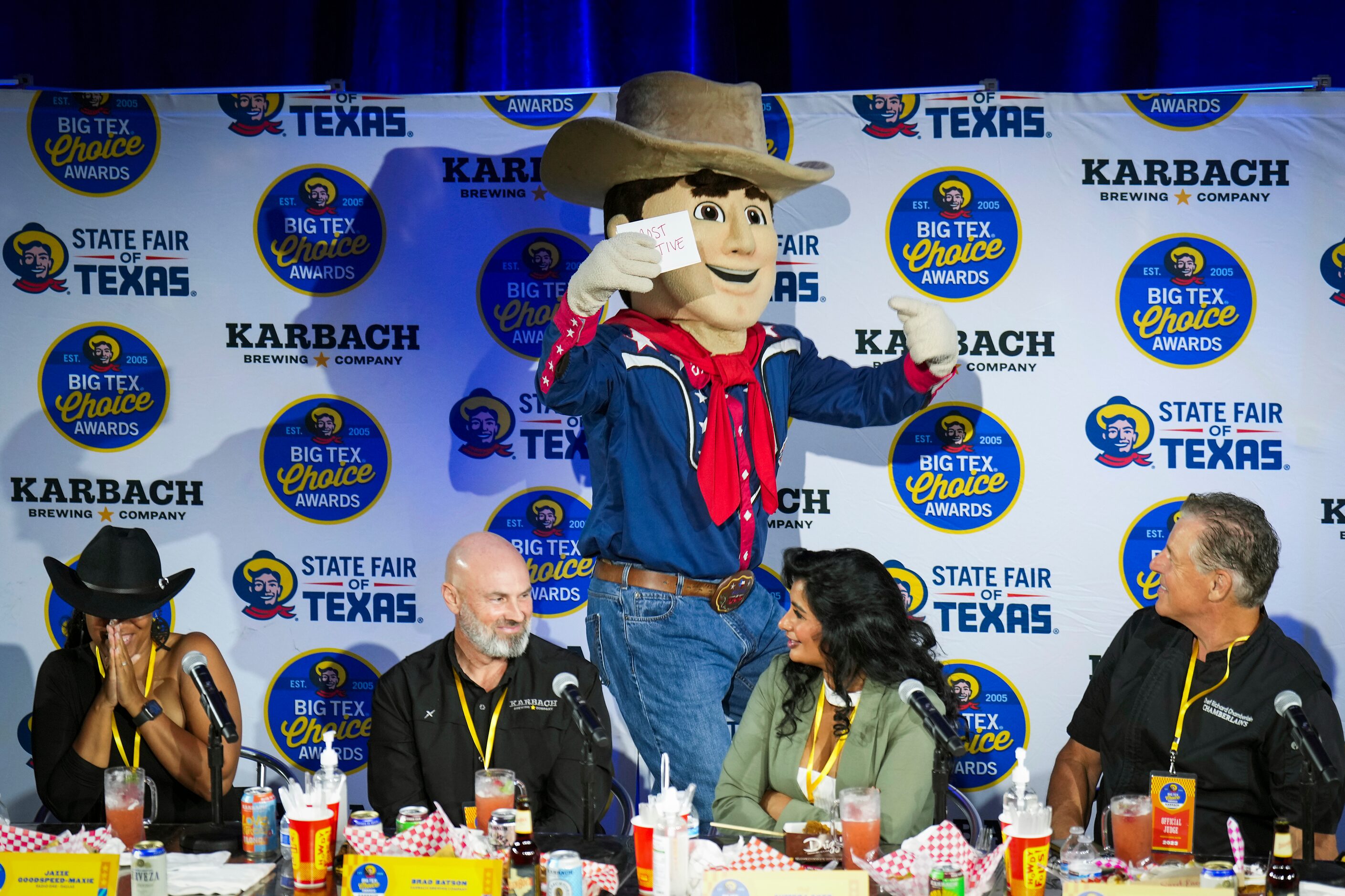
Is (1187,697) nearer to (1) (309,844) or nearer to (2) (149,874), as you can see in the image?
(1) (309,844)

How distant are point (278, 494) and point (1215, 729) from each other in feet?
9.49

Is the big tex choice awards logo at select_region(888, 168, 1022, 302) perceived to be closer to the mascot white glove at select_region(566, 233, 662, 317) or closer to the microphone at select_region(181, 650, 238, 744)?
the mascot white glove at select_region(566, 233, 662, 317)

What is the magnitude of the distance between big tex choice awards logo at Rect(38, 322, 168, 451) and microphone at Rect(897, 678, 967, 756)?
280cm

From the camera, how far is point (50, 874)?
240 centimetres

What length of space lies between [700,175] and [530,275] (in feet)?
2.64

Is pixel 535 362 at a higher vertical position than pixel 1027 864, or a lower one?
higher

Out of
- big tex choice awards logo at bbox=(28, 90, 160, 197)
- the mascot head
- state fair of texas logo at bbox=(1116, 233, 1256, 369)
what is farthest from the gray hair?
big tex choice awards logo at bbox=(28, 90, 160, 197)

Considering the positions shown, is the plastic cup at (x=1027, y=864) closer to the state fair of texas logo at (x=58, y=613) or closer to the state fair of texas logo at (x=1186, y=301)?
the state fair of texas logo at (x=1186, y=301)

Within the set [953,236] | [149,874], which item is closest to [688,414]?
[953,236]

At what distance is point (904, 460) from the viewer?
13.9ft

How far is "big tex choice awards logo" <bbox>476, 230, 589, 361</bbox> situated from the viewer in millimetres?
4238

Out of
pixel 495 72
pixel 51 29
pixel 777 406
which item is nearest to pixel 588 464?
pixel 777 406

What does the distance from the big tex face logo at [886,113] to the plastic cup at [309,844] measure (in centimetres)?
273

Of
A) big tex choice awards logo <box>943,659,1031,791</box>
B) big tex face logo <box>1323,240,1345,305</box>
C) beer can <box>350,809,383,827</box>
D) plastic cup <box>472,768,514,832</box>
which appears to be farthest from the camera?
big tex choice awards logo <box>943,659,1031,791</box>
